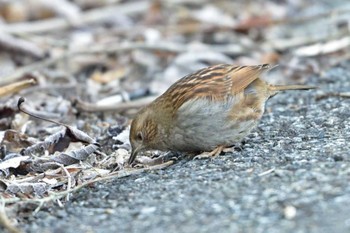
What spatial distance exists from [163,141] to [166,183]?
2.71 feet

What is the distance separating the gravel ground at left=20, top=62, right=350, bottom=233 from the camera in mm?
4180

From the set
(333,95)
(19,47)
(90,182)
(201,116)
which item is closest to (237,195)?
(90,182)

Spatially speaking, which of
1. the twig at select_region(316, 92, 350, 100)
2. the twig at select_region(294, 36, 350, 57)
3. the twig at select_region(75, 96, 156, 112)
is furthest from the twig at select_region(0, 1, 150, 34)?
the twig at select_region(316, 92, 350, 100)

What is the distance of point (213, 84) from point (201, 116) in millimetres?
321

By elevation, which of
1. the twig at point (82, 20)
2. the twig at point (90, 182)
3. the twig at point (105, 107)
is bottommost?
the twig at point (90, 182)

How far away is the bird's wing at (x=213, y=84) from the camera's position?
5.73 meters

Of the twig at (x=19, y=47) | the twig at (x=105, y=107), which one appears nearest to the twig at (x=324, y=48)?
the twig at (x=105, y=107)

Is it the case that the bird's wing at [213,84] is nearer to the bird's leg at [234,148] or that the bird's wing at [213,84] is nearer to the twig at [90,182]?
the bird's leg at [234,148]

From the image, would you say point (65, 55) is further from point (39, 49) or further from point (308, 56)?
point (308, 56)

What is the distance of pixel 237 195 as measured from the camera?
14.8ft

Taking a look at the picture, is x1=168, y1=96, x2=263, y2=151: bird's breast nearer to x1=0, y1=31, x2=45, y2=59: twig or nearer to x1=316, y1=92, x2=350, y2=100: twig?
x1=316, y1=92, x2=350, y2=100: twig

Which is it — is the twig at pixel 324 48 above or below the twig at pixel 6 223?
above

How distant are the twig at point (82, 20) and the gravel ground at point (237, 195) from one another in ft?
15.4

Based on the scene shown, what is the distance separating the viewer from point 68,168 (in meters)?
5.70
